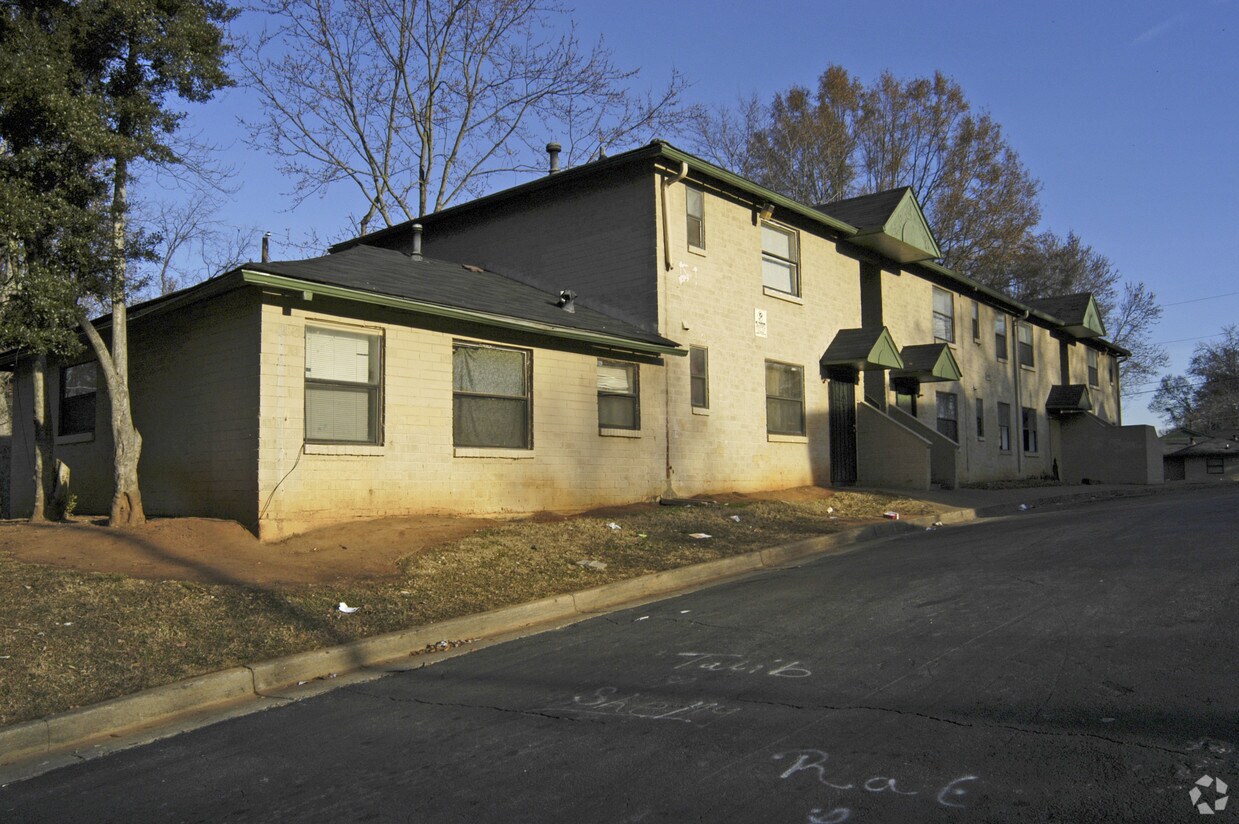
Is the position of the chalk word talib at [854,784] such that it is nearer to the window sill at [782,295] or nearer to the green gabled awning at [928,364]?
the window sill at [782,295]

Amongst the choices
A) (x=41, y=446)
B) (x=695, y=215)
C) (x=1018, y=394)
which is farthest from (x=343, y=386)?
(x=1018, y=394)

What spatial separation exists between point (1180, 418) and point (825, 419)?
8115 centimetres

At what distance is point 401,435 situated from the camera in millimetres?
12938

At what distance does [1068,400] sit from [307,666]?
30679mm

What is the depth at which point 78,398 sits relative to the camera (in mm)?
16438

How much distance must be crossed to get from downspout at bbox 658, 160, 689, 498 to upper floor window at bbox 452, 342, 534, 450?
9.82 ft

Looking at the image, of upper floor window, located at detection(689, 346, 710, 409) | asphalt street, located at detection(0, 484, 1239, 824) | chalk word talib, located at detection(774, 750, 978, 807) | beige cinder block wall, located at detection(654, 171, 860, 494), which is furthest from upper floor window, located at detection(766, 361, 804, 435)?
chalk word talib, located at detection(774, 750, 978, 807)

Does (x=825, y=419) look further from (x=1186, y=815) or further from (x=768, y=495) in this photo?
(x=1186, y=815)

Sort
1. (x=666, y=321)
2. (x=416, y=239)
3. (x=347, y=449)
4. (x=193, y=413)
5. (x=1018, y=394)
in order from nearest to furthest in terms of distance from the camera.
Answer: (x=347, y=449)
(x=193, y=413)
(x=666, y=321)
(x=416, y=239)
(x=1018, y=394)

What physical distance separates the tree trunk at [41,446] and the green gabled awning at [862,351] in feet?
46.6

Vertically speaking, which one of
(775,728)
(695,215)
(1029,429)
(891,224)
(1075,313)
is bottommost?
(775,728)

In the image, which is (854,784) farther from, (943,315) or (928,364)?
(943,315)

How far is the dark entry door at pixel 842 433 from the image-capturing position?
70.4 feet

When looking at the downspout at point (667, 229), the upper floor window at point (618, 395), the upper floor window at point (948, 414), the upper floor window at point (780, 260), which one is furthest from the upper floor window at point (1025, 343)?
the upper floor window at point (618, 395)
